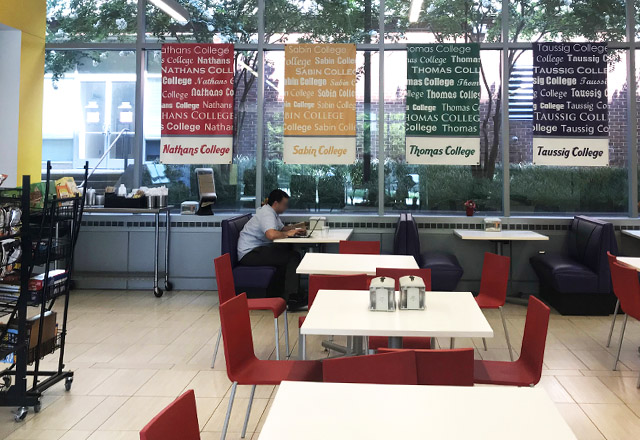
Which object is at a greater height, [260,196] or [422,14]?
[422,14]

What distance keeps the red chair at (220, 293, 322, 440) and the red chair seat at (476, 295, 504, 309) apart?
2.11 meters

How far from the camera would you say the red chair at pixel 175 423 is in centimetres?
179

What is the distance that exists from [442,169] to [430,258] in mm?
1548

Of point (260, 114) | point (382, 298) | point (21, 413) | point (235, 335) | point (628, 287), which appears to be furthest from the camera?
point (260, 114)

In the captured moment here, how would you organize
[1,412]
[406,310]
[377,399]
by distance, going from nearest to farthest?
[377,399], [406,310], [1,412]

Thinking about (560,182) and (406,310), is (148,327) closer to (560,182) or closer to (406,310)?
(406,310)

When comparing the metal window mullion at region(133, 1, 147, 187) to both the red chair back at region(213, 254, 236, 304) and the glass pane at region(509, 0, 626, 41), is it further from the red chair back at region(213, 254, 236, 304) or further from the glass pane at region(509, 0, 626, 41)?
the glass pane at region(509, 0, 626, 41)

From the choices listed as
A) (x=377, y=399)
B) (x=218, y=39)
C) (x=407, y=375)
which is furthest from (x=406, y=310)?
(x=218, y=39)

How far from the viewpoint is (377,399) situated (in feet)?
7.17

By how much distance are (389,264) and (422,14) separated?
4791 millimetres

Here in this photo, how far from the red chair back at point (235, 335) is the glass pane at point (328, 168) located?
5185mm

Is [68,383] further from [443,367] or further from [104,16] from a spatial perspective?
[104,16]

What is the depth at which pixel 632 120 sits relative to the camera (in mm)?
8492

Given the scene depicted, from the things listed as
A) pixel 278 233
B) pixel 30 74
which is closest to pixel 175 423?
pixel 278 233
